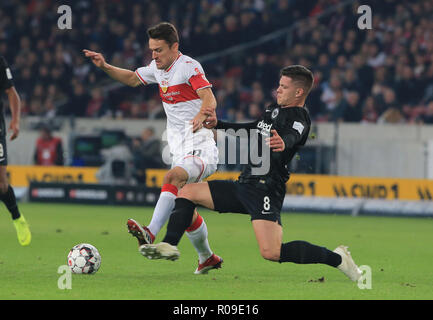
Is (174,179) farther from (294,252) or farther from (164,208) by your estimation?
(294,252)

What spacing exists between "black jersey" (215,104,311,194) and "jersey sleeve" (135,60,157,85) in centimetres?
113

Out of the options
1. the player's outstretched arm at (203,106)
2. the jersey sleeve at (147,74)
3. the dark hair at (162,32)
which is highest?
the dark hair at (162,32)

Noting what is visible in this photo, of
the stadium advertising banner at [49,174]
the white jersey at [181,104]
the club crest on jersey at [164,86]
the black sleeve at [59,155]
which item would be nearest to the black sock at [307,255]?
the white jersey at [181,104]

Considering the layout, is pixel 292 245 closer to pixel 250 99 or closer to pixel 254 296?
pixel 254 296

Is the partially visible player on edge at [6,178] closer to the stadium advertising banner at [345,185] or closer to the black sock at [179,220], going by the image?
the black sock at [179,220]

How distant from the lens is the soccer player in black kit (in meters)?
7.45

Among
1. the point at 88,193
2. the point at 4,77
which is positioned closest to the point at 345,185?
the point at 88,193

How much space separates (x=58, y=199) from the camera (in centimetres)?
1784

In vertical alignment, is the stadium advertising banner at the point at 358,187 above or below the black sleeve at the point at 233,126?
below

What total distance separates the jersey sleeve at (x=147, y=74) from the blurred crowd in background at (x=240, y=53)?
958cm

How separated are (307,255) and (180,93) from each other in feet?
6.63

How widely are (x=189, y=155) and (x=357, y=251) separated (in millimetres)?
2995

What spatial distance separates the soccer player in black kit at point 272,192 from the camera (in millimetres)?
7449

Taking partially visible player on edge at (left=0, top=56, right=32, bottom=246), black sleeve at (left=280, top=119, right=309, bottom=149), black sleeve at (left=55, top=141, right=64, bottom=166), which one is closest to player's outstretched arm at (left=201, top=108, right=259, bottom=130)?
black sleeve at (left=280, top=119, right=309, bottom=149)
